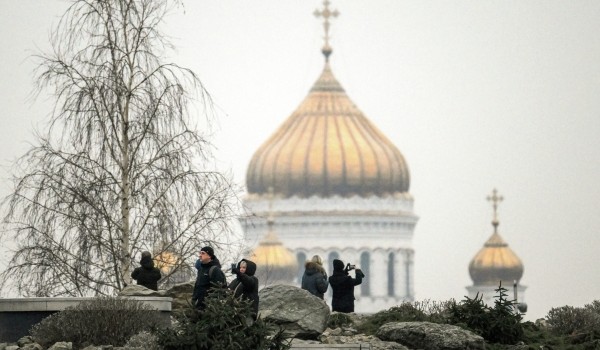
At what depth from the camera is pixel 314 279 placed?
36.4m

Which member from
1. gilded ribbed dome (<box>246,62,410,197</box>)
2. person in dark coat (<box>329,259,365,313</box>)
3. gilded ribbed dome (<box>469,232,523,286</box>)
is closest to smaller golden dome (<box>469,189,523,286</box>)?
gilded ribbed dome (<box>469,232,523,286</box>)

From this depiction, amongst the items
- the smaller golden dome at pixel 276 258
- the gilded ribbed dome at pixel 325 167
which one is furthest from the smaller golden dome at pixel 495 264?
the gilded ribbed dome at pixel 325 167

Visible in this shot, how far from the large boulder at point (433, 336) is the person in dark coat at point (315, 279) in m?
3.34

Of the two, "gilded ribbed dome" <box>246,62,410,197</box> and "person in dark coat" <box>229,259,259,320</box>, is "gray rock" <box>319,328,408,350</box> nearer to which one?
"person in dark coat" <box>229,259,259,320</box>

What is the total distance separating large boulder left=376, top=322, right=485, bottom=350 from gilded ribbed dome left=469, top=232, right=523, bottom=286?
14439 centimetres

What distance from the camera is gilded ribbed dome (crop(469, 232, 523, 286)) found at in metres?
178

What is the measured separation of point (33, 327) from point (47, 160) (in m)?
7.20

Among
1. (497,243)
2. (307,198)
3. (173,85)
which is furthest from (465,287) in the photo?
(173,85)

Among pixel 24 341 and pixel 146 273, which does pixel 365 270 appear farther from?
pixel 24 341

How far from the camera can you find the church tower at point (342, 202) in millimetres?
188125

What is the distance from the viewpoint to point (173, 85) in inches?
1582

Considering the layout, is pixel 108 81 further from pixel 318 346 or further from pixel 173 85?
pixel 318 346

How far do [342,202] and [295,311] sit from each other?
161 m

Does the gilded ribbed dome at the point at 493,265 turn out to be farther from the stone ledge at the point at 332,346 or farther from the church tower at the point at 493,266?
the stone ledge at the point at 332,346
